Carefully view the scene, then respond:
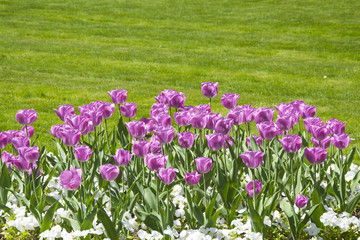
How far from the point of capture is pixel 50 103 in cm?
865

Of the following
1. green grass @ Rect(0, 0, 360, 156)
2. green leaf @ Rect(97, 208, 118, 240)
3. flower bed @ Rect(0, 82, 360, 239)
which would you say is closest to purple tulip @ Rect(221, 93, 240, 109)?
flower bed @ Rect(0, 82, 360, 239)

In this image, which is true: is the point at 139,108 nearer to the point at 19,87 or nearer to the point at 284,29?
the point at 19,87

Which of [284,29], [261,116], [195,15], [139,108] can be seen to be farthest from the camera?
[195,15]

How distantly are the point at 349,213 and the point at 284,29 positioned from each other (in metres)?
16.3

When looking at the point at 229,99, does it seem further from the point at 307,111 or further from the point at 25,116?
the point at 25,116

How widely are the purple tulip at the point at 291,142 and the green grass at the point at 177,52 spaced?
352 centimetres

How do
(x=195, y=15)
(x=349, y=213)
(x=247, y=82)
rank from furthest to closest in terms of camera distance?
(x=195, y=15)
(x=247, y=82)
(x=349, y=213)

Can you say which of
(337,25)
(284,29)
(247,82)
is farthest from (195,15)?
(247,82)

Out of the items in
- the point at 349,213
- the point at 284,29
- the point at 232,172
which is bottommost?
the point at 284,29

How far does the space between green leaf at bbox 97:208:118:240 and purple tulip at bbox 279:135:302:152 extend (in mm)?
1147

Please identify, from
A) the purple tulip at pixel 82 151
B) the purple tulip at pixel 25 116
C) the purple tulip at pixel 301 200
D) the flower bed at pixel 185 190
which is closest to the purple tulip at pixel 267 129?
the flower bed at pixel 185 190

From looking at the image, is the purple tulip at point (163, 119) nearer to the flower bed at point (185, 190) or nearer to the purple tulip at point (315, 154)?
the flower bed at point (185, 190)

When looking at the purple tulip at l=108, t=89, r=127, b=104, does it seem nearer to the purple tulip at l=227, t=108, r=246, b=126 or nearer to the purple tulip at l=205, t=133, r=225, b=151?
the purple tulip at l=227, t=108, r=246, b=126

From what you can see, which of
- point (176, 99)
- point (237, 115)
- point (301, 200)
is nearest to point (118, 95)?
point (176, 99)
